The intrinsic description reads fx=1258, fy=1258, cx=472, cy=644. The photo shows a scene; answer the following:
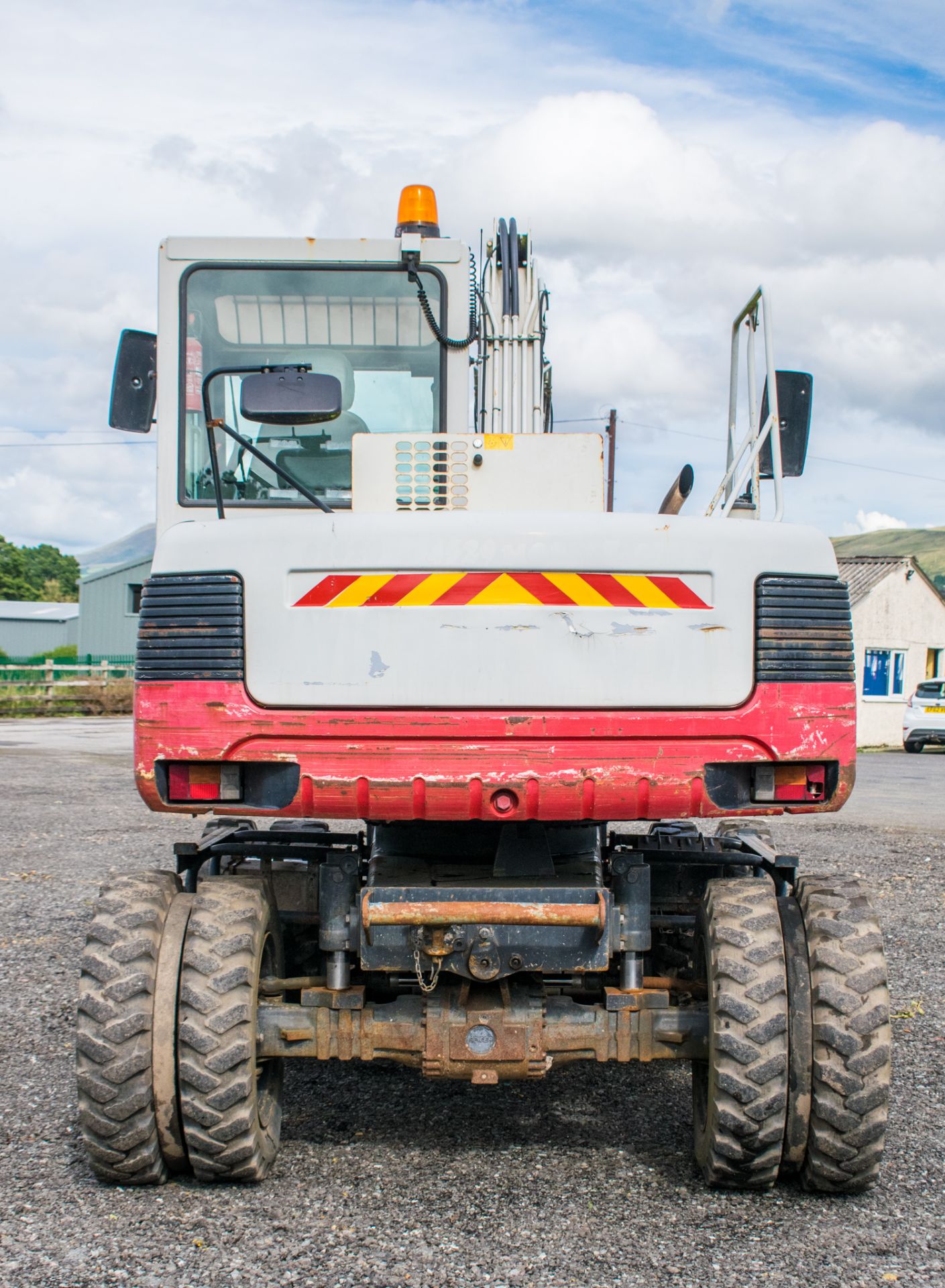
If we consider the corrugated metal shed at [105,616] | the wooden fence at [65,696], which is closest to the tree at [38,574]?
the corrugated metal shed at [105,616]

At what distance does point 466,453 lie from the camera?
4086 mm

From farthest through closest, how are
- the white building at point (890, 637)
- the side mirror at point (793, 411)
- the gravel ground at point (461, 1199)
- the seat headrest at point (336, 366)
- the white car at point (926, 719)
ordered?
the white building at point (890, 637) → the white car at point (926, 719) → the seat headrest at point (336, 366) → the side mirror at point (793, 411) → the gravel ground at point (461, 1199)

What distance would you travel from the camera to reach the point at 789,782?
3.46 metres

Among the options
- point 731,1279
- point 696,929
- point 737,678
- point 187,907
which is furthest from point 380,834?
point 731,1279

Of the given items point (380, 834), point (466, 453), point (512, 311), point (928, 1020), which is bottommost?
point (928, 1020)

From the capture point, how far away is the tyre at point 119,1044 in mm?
3490

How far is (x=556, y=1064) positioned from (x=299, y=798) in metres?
1.11

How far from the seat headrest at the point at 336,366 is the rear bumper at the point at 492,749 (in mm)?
1940

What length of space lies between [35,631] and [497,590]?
2933 inches

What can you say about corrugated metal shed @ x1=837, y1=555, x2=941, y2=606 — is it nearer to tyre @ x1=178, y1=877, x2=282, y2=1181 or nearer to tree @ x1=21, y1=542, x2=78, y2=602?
tyre @ x1=178, y1=877, x2=282, y2=1181

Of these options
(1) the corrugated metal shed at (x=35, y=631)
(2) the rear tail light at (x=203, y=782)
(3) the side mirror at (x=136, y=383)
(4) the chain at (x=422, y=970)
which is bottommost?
(4) the chain at (x=422, y=970)

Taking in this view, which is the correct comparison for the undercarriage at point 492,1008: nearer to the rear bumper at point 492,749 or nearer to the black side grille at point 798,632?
the rear bumper at point 492,749

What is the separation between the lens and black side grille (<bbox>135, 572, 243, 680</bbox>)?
3416 millimetres

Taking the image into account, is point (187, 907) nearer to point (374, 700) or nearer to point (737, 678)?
point (374, 700)
